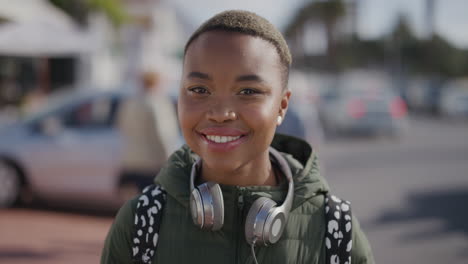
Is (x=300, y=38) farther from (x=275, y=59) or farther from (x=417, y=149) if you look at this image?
(x=275, y=59)

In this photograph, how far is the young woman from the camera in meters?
1.47

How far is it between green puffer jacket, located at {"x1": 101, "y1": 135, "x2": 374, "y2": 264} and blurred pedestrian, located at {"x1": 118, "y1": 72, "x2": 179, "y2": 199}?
3.51 metres

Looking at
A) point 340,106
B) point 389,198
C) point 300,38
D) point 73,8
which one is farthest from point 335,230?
point 300,38

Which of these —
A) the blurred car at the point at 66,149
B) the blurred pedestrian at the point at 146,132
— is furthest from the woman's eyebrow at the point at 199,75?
the blurred car at the point at 66,149

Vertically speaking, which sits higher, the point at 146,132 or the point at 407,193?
the point at 146,132

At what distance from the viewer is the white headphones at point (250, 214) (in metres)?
1.45

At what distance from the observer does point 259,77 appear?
148cm

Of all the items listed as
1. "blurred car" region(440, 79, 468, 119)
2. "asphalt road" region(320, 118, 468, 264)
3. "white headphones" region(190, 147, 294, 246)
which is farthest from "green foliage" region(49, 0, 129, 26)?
"blurred car" region(440, 79, 468, 119)

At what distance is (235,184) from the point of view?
1614 mm

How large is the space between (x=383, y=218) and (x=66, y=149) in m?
4.15

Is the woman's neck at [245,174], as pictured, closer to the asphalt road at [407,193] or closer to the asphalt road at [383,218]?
the asphalt road at [383,218]

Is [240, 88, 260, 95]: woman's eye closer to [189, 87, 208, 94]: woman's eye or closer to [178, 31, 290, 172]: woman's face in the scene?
[178, 31, 290, 172]: woman's face

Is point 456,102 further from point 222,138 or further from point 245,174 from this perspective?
point 222,138

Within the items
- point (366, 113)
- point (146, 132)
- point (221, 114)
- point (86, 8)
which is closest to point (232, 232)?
point (221, 114)
